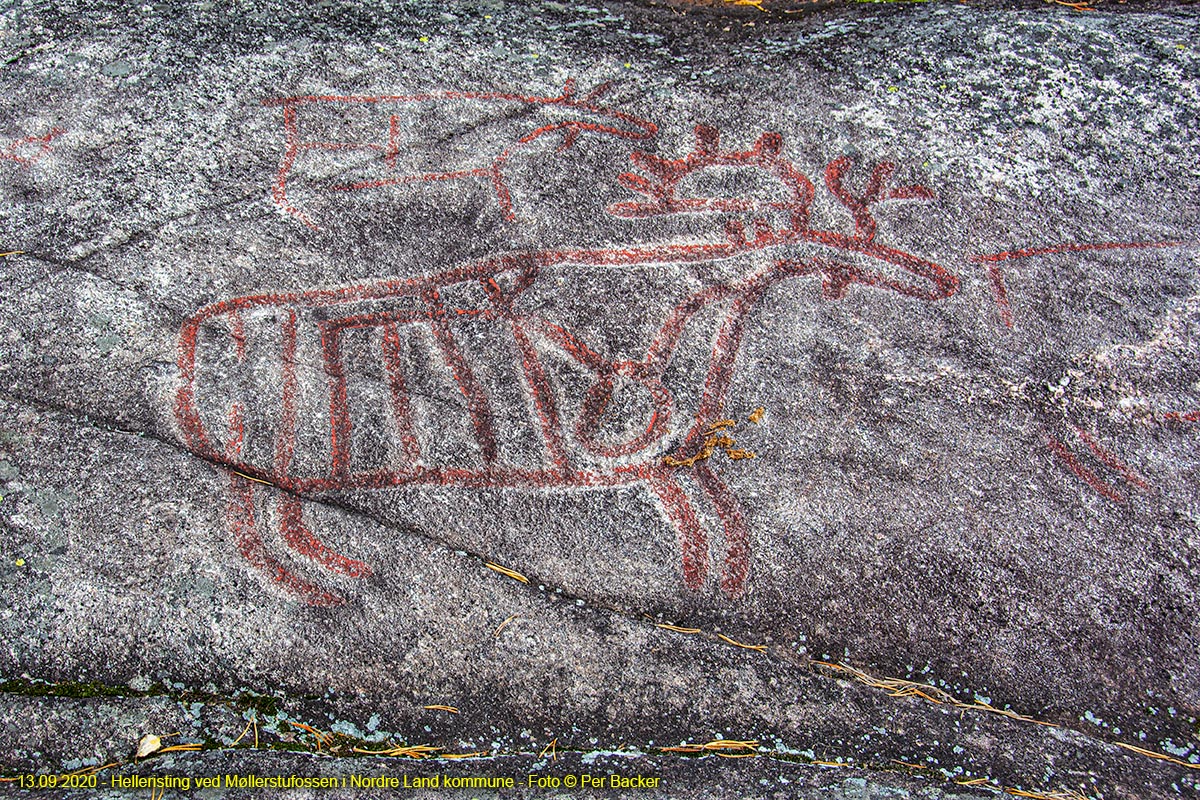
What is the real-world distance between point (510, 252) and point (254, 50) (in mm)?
1234

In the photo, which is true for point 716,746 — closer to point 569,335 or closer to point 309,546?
point 309,546

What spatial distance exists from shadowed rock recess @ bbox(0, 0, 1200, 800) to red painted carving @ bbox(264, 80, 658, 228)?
15mm

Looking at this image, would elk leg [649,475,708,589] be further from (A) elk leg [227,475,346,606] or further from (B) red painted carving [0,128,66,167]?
(B) red painted carving [0,128,66,167]

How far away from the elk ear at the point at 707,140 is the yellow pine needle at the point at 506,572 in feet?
4.87

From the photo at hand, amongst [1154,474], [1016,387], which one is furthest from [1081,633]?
[1016,387]

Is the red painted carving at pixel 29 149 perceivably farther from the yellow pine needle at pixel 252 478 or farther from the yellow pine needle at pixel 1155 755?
the yellow pine needle at pixel 1155 755

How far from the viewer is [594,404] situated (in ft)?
7.03

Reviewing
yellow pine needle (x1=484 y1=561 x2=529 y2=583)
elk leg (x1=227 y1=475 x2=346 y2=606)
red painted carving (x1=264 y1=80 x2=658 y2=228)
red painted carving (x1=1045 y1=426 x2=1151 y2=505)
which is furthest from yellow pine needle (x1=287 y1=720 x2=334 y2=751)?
red painted carving (x1=1045 y1=426 x2=1151 y2=505)

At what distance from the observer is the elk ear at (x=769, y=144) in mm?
2693

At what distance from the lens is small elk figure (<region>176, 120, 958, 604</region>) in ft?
6.49

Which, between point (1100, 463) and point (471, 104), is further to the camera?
point (471, 104)

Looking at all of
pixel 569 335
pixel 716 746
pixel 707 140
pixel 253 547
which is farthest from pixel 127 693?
pixel 707 140

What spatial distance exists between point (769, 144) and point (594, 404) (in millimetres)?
1123

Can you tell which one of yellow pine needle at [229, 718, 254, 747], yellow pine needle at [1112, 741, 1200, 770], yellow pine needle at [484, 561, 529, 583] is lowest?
yellow pine needle at [1112, 741, 1200, 770]
